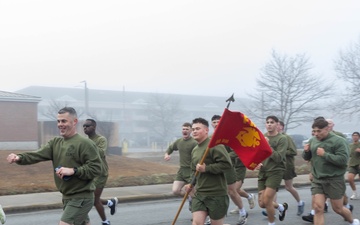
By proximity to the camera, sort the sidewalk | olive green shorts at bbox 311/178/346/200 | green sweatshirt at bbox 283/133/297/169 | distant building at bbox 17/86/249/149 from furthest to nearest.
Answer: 1. distant building at bbox 17/86/249/149
2. the sidewalk
3. green sweatshirt at bbox 283/133/297/169
4. olive green shorts at bbox 311/178/346/200

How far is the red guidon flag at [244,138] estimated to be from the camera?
6355 millimetres

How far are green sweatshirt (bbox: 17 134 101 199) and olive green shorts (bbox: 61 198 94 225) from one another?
0.05 metres

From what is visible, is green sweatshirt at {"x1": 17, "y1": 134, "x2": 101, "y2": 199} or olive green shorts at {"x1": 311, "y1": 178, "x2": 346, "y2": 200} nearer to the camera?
green sweatshirt at {"x1": 17, "y1": 134, "x2": 101, "y2": 199}

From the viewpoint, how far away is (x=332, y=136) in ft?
25.2

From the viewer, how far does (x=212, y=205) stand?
6.41 metres

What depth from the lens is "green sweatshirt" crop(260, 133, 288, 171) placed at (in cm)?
874

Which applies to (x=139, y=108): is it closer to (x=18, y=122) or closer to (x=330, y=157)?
(x=18, y=122)

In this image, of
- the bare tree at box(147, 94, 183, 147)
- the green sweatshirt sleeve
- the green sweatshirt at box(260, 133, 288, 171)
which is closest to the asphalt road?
the green sweatshirt at box(260, 133, 288, 171)

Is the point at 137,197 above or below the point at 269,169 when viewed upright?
below

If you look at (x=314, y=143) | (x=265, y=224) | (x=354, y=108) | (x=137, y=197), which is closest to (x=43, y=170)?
(x=137, y=197)

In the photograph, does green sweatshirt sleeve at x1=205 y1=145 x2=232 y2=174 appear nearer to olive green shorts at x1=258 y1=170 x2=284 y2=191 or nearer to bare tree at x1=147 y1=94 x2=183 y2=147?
olive green shorts at x1=258 y1=170 x2=284 y2=191

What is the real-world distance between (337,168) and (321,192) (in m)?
0.42

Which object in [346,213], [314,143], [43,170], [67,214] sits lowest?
[43,170]

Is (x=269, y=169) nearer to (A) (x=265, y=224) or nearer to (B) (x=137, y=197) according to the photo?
(A) (x=265, y=224)
